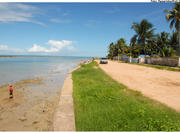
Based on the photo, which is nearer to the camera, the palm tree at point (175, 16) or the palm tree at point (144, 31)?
the palm tree at point (175, 16)

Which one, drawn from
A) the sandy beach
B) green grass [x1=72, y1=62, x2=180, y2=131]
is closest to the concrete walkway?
green grass [x1=72, y1=62, x2=180, y2=131]

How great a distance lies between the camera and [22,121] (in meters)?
4.34

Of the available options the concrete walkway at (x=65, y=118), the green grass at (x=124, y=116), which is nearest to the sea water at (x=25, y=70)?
the concrete walkway at (x=65, y=118)

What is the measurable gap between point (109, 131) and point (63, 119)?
1637 mm

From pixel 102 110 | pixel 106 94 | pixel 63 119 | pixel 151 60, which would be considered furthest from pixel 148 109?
pixel 151 60

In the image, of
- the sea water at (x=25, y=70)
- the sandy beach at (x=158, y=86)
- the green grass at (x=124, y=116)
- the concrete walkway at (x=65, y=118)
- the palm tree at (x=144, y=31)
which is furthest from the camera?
the palm tree at (x=144, y=31)

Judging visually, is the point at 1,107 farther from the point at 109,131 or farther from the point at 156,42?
the point at 156,42

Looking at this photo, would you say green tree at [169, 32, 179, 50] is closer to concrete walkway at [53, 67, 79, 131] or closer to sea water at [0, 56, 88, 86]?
sea water at [0, 56, 88, 86]

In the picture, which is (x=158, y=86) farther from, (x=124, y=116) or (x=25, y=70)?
(x=25, y=70)

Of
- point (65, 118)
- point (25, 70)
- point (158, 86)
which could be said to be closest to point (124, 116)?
point (65, 118)

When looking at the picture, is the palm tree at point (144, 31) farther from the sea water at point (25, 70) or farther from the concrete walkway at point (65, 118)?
the concrete walkway at point (65, 118)

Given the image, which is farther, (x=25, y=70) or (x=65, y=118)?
(x=25, y=70)

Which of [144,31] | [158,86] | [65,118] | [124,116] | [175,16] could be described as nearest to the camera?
[124,116]

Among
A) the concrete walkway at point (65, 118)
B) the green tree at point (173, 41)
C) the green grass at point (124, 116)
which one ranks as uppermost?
the green tree at point (173, 41)
